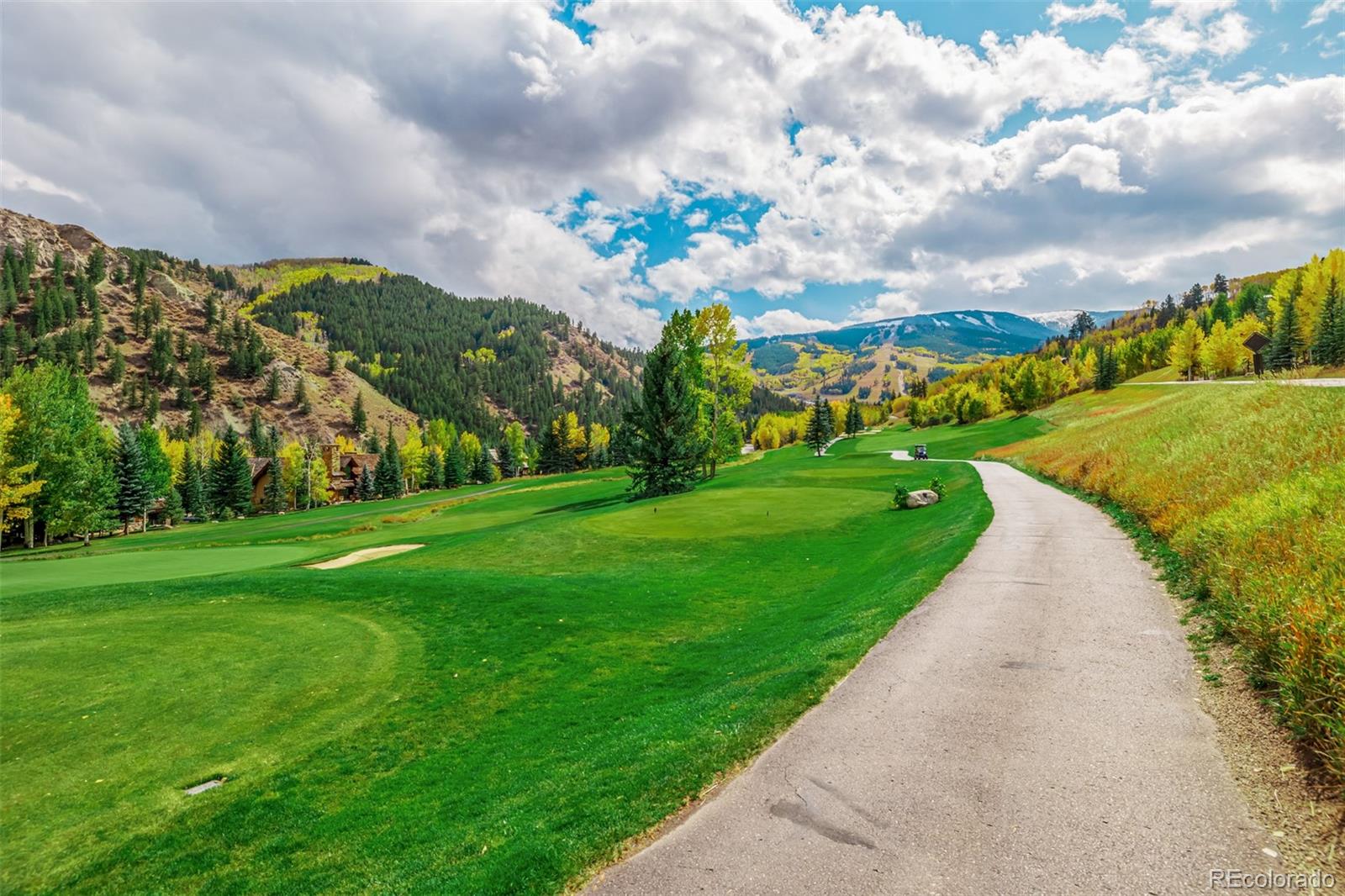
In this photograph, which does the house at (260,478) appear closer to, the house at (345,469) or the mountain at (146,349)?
the house at (345,469)

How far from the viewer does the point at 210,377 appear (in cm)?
15575

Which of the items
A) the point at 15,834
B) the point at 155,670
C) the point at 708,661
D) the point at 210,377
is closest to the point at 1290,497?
the point at 708,661

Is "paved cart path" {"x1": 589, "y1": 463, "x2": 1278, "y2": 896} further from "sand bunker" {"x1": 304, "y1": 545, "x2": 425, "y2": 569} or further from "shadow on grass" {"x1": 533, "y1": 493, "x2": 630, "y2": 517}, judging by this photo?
"shadow on grass" {"x1": 533, "y1": 493, "x2": 630, "y2": 517}

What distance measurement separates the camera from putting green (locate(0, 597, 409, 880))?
25.6 feet

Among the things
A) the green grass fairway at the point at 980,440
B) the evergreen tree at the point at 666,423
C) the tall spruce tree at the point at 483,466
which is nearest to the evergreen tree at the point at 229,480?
the tall spruce tree at the point at 483,466

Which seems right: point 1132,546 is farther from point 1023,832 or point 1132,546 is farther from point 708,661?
point 1023,832

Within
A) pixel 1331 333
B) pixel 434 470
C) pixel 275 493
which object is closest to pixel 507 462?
pixel 434 470

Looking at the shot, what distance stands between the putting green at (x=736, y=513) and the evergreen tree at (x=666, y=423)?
5.98 metres

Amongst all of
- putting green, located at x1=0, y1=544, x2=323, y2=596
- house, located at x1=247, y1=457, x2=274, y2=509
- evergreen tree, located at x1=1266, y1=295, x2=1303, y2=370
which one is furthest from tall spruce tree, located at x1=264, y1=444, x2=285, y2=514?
evergreen tree, located at x1=1266, y1=295, x2=1303, y2=370

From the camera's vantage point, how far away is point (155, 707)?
399 inches

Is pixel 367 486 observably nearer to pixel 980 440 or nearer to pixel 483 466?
pixel 483 466

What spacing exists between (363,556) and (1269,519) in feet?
114

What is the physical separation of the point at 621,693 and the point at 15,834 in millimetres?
8694

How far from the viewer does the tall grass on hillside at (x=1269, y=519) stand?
19.0 ft
